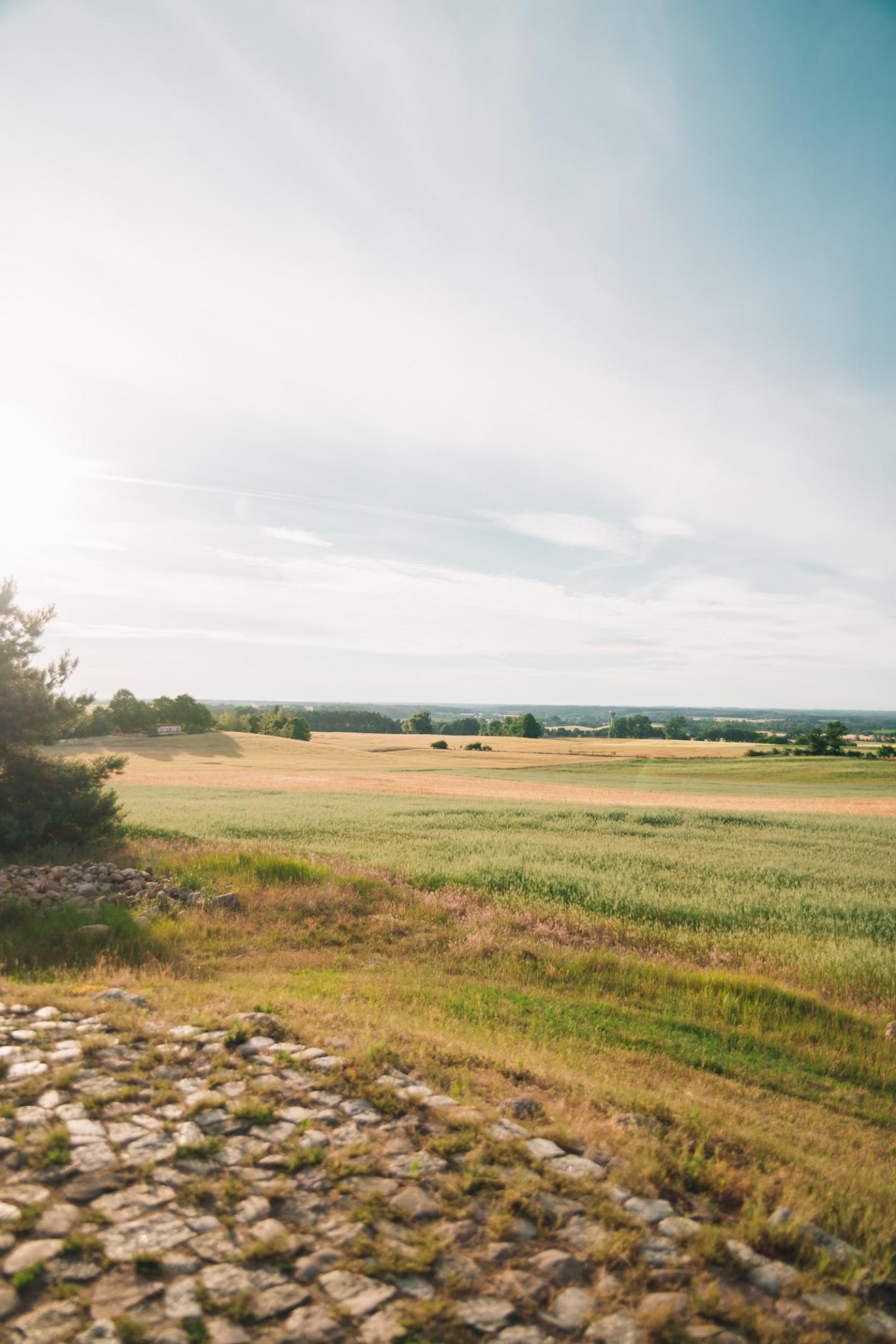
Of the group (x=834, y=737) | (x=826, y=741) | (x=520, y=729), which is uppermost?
(x=834, y=737)

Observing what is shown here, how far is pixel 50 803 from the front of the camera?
15.6 m

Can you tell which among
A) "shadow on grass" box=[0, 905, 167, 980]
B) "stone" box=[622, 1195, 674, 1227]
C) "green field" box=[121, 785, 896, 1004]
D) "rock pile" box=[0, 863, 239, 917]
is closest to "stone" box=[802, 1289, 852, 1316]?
"stone" box=[622, 1195, 674, 1227]

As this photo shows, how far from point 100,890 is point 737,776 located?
69.5m

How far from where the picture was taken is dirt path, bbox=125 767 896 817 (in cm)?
4131

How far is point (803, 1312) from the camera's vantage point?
11.7ft

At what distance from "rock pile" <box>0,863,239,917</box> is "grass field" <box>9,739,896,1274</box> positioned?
84 cm

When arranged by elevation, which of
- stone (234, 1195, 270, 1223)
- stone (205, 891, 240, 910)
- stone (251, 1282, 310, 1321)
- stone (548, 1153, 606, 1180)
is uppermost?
stone (251, 1282, 310, 1321)

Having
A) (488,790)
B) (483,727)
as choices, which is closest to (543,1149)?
(488,790)

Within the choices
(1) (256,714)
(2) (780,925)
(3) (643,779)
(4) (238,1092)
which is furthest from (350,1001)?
(1) (256,714)

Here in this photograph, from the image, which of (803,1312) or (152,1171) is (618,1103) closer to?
(803,1312)

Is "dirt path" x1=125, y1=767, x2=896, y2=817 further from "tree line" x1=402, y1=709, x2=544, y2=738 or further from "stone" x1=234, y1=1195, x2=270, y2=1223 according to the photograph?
"tree line" x1=402, y1=709, x2=544, y2=738

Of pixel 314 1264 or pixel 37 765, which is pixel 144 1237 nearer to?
pixel 314 1264

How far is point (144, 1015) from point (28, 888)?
7.07 m

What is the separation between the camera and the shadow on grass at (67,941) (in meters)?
9.39
